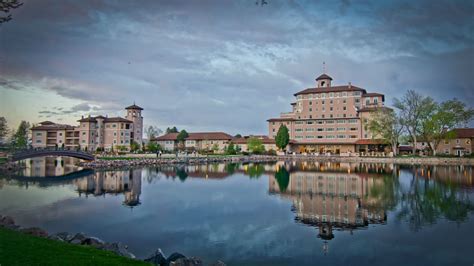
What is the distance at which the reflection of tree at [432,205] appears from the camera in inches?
456

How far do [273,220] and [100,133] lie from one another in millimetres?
59995

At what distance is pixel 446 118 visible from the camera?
147ft

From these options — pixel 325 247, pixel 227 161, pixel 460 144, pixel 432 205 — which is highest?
pixel 460 144

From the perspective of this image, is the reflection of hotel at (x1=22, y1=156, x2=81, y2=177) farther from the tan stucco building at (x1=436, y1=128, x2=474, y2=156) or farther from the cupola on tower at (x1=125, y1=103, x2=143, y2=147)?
the tan stucco building at (x1=436, y1=128, x2=474, y2=156)

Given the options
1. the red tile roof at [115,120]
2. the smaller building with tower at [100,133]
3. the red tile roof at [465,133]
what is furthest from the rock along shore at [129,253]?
the red tile roof at [465,133]

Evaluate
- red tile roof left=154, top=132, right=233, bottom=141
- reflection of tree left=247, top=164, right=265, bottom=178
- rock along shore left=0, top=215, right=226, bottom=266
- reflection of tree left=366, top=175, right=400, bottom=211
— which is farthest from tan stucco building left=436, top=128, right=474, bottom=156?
rock along shore left=0, top=215, right=226, bottom=266

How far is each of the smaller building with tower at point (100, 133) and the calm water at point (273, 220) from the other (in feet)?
146

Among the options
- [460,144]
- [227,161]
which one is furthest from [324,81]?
[227,161]

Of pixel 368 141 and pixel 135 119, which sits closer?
pixel 368 141

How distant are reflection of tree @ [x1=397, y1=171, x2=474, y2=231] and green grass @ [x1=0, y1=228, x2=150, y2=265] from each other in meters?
9.12

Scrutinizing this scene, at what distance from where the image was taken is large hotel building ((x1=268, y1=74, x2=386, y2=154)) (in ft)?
195

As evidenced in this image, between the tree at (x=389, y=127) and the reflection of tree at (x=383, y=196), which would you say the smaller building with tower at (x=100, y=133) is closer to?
the tree at (x=389, y=127)

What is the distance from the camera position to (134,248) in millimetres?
8352

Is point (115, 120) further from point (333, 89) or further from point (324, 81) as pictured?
point (324, 81)
